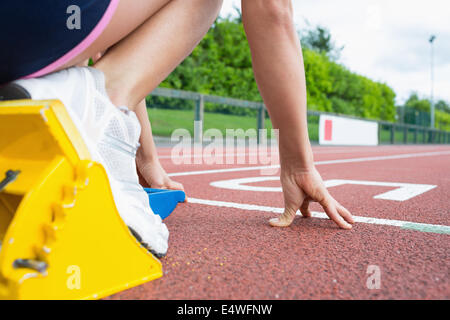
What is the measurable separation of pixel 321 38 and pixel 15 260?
44207mm

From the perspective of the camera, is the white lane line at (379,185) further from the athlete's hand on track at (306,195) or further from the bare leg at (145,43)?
the bare leg at (145,43)

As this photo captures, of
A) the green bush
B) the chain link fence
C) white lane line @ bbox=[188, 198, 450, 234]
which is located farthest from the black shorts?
the green bush

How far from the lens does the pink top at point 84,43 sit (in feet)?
3.30

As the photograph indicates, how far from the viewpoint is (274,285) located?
93 centimetres

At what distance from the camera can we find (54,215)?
79 cm

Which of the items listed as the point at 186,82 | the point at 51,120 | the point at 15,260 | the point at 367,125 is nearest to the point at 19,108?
the point at 51,120

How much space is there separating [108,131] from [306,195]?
80 cm

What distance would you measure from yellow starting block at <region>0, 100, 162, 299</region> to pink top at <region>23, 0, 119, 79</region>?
0.56 ft

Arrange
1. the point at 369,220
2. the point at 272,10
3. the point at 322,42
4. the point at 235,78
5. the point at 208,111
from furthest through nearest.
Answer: the point at 322,42
the point at 235,78
the point at 208,111
the point at 369,220
the point at 272,10

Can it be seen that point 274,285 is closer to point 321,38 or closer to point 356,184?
point 356,184

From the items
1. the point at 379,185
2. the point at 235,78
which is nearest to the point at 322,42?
the point at 235,78

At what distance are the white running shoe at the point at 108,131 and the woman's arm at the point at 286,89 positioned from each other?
0.50 meters

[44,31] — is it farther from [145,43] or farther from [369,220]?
[369,220]

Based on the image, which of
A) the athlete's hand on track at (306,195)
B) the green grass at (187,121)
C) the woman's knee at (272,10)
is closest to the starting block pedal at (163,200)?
the athlete's hand on track at (306,195)
